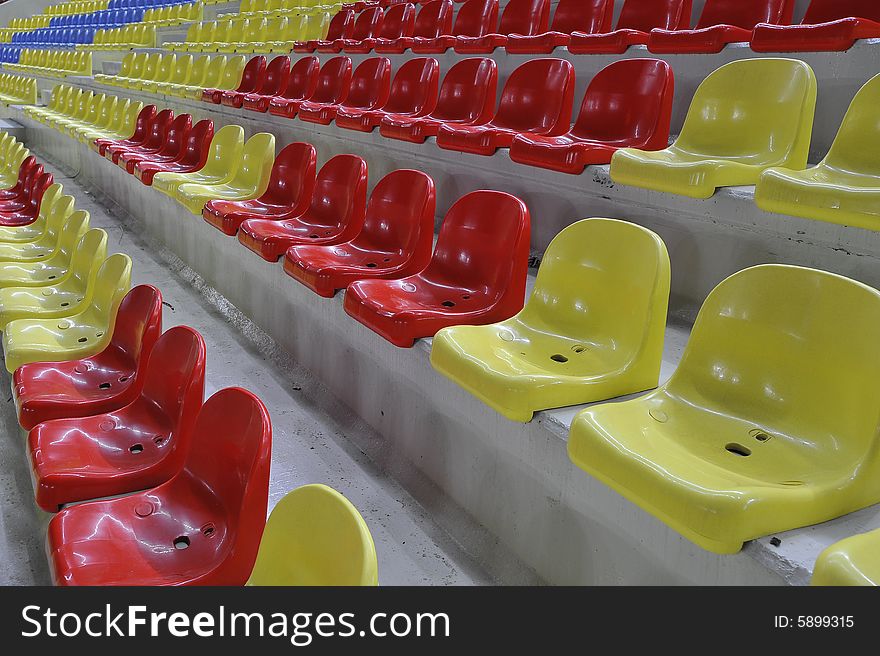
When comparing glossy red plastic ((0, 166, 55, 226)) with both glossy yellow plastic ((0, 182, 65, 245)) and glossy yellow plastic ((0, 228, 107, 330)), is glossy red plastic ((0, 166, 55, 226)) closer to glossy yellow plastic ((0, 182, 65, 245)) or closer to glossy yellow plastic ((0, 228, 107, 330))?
glossy yellow plastic ((0, 182, 65, 245))

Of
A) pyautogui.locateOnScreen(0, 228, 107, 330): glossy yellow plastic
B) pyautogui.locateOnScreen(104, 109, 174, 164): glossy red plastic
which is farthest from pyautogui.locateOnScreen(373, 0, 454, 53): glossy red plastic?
pyautogui.locateOnScreen(0, 228, 107, 330): glossy yellow plastic

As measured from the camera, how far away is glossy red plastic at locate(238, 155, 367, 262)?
2715mm

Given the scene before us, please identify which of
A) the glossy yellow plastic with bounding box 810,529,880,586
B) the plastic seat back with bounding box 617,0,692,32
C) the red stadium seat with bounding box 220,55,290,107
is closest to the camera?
the glossy yellow plastic with bounding box 810,529,880,586

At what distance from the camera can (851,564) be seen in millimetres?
867

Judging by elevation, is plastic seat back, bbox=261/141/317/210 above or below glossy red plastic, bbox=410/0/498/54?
below

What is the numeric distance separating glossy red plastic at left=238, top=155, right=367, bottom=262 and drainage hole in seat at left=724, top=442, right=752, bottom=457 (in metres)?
1.72

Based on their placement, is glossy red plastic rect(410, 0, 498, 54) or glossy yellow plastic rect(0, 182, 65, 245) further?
glossy red plastic rect(410, 0, 498, 54)

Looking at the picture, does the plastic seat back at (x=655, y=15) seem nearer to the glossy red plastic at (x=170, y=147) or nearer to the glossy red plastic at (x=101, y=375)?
the glossy red plastic at (x=101, y=375)

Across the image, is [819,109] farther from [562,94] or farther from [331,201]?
[331,201]

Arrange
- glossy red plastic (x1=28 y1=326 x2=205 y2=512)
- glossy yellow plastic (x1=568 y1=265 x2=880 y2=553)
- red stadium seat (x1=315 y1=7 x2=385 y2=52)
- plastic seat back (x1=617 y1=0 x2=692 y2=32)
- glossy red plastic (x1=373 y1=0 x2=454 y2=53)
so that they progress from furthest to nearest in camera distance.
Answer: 1. red stadium seat (x1=315 y1=7 x2=385 y2=52)
2. glossy red plastic (x1=373 y1=0 x2=454 y2=53)
3. plastic seat back (x1=617 y1=0 x2=692 y2=32)
4. glossy red plastic (x1=28 y1=326 x2=205 y2=512)
5. glossy yellow plastic (x1=568 y1=265 x2=880 y2=553)

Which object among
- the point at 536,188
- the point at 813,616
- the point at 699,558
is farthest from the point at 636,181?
the point at 813,616

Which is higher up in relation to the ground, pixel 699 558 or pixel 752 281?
pixel 752 281

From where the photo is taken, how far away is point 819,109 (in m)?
2.19

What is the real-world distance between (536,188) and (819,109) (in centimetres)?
79
